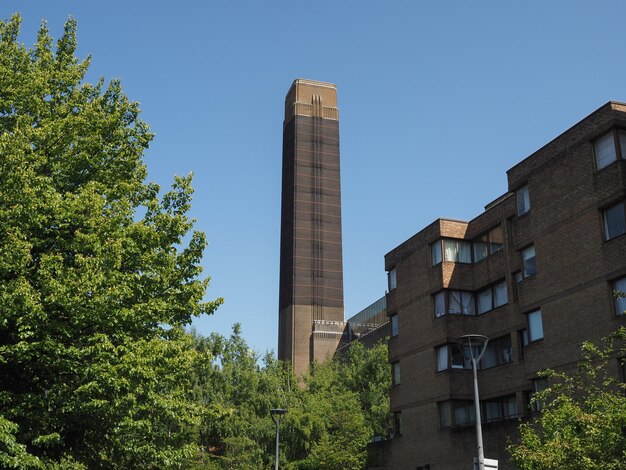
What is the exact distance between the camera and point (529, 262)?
34.7 metres

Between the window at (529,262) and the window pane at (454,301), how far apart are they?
19.1 feet

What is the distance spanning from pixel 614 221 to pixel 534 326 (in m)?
6.62

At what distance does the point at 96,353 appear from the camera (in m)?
20.5

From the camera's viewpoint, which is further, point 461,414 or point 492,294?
point 492,294

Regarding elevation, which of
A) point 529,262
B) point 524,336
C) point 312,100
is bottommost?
point 524,336

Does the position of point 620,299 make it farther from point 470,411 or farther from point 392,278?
point 392,278

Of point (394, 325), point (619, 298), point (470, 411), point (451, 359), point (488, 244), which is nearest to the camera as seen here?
point (619, 298)

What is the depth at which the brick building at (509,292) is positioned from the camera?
29766 mm

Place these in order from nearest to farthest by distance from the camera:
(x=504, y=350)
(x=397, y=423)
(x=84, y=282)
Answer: (x=84, y=282) → (x=504, y=350) → (x=397, y=423)

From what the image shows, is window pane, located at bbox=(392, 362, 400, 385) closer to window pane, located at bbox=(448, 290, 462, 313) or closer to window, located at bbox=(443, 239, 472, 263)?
window pane, located at bbox=(448, 290, 462, 313)

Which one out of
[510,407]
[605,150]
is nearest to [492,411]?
[510,407]

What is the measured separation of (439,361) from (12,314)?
25.7 m

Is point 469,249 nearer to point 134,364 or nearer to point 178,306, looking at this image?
point 178,306

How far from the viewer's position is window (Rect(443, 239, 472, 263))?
40875 millimetres
